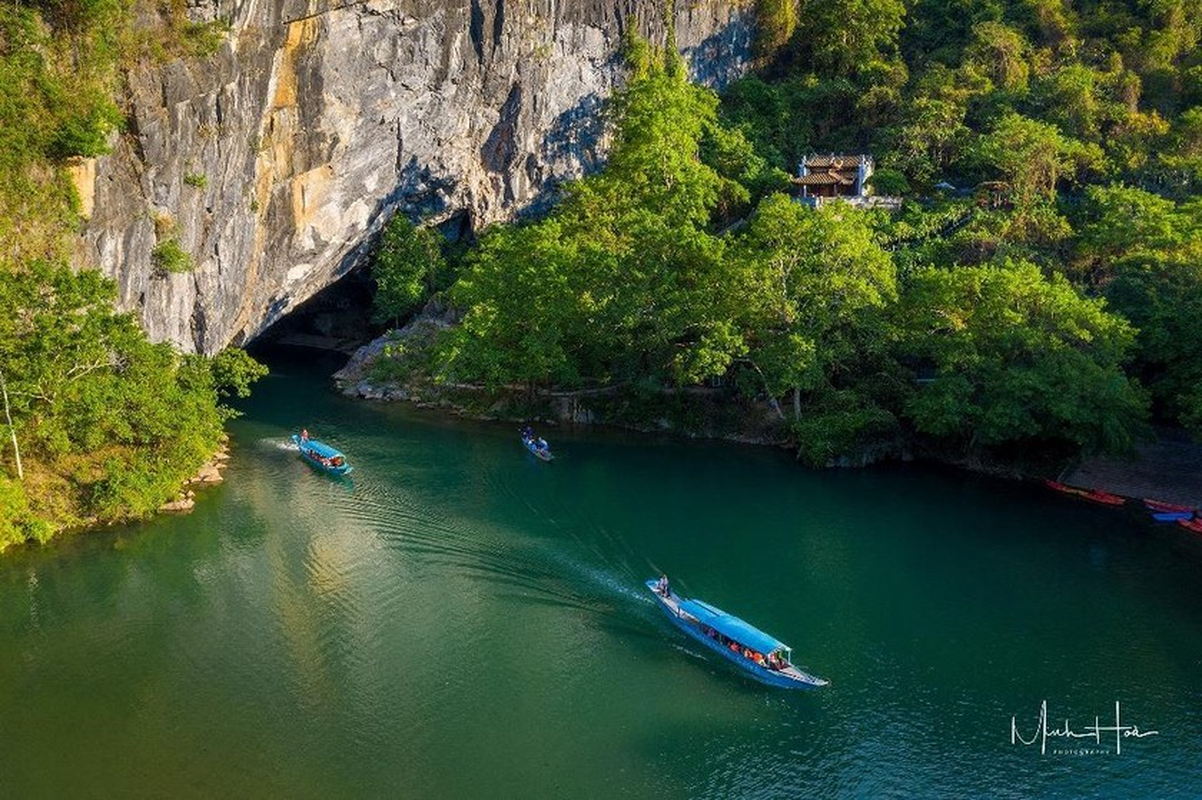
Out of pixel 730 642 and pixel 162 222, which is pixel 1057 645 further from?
pixel 162 222

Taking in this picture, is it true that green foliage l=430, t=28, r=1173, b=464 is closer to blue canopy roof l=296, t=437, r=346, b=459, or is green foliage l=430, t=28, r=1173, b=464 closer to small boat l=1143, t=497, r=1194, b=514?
small boat l=1143, t=497, r=1194, b=514

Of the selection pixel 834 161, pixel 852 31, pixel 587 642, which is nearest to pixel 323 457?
pixel 587 642

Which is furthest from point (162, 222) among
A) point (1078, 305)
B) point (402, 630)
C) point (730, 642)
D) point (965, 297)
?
point (1078, 305)

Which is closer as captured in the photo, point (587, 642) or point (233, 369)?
point (587, 642)

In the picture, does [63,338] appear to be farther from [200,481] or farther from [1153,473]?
[1153,473]

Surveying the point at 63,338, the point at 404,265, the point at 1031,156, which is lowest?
the point at 63,338
